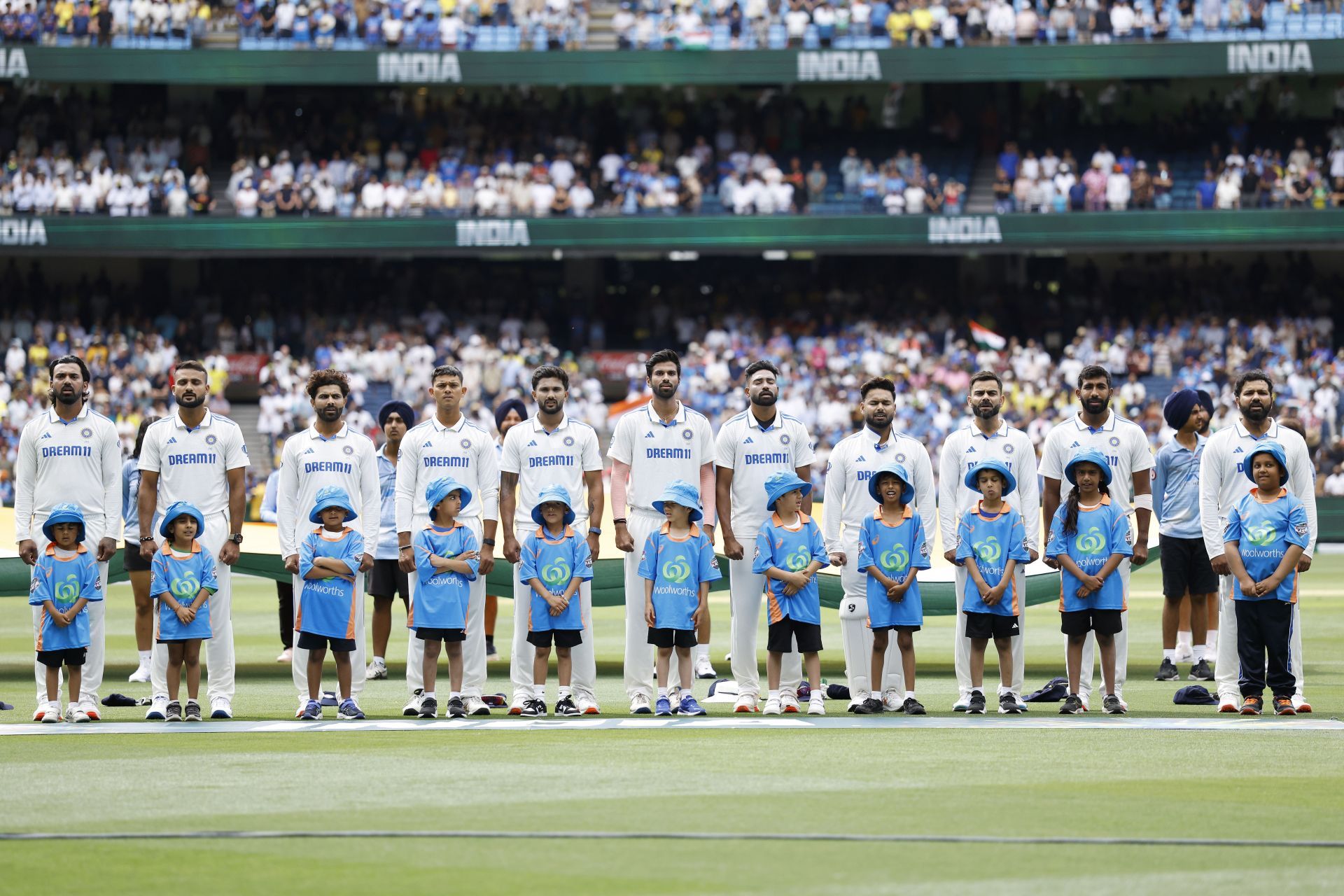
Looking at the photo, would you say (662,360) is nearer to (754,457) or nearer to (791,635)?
(754,457)

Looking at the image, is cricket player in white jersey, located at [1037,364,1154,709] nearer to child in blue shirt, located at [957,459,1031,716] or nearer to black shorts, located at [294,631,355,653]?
child in blue shirt, located at [957,459,1031,716]

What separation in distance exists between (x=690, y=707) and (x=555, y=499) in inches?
59.8

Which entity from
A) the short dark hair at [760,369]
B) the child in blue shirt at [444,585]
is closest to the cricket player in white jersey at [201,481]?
the child in blue shirt at [444,585]

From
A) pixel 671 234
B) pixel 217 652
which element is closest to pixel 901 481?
pixel 217 652

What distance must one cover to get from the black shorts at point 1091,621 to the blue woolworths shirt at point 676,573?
2169mm

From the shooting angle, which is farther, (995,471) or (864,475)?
(864,475)

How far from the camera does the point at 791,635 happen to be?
10773mm

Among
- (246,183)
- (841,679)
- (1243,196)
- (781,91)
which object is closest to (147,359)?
(246,183)

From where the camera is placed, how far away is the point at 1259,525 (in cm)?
1040

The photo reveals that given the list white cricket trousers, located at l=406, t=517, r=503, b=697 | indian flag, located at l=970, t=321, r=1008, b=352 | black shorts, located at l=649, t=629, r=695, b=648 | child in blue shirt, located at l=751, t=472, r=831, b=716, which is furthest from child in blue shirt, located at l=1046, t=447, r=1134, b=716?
indian flag, located at l=970, t=321, r=1008, b=352

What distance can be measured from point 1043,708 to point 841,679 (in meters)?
2.67

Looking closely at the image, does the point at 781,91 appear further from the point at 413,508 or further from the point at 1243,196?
the point at 413,508

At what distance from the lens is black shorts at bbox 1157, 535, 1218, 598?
43.5 ft

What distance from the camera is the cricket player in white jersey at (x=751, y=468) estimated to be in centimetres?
1111
